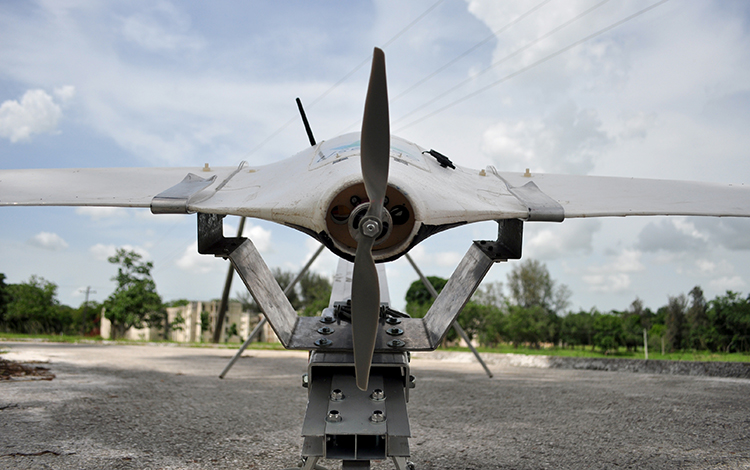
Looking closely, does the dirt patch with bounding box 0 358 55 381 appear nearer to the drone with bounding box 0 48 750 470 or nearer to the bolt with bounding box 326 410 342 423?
the drone with bounding box 0 48 750 470

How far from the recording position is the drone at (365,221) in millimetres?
2422

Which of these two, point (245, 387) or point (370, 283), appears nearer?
point (370, 283)

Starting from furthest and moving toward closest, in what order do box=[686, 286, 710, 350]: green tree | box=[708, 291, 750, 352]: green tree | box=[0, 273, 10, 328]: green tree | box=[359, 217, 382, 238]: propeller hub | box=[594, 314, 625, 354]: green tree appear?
box=[0, 273, 10, 328]: green tree → box=[594, 314, 625, 354]: green tree → box=[686, 286, 710, 350]: green tree → box=[708, 291, 750, 352]: green tree → box=[359, 217, 382, 238]: propeller hub

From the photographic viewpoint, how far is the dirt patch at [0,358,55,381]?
8734 millimetres

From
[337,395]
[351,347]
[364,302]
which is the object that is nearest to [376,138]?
[364,302]

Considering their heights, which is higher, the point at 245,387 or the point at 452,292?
the point at 452,292

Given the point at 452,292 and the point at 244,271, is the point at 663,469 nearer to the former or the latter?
the point at 452,292

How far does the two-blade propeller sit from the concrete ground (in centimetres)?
206

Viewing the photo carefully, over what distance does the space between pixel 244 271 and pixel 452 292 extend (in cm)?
135

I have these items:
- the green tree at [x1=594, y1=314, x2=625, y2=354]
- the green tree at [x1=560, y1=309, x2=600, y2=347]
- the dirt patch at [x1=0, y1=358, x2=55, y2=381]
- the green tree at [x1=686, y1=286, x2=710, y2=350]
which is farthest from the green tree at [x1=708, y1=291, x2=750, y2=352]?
the dirt patch at [x1=0, y1=358, x2=55, y2=381]

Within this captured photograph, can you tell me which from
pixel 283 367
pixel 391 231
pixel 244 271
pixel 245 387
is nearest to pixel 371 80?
pixel 391 231

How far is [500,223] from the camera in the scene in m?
3.41

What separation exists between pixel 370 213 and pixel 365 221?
0.16 ft

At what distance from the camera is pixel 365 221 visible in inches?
91.7
